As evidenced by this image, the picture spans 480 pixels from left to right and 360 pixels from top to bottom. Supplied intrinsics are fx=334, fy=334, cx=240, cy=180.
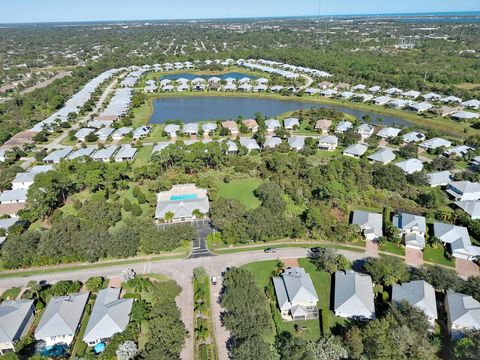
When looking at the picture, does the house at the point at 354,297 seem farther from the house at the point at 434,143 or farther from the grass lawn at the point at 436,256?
the house at the point at 434,143

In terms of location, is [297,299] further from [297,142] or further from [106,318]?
[297,142]

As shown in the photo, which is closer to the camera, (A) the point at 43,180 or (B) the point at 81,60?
(A) the point at 43,180

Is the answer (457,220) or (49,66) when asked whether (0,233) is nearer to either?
(457,220)

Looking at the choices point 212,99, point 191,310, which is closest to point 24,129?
point 212,99

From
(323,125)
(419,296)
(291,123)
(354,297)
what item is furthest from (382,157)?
(354,297)

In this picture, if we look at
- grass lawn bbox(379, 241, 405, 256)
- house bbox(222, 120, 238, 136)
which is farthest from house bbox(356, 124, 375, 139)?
grass lawn bbox(379, 241, 405, 256)

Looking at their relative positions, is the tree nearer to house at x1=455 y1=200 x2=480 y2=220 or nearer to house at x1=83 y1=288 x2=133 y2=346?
house at x1=455 y1=200 x2=480 y2=220
